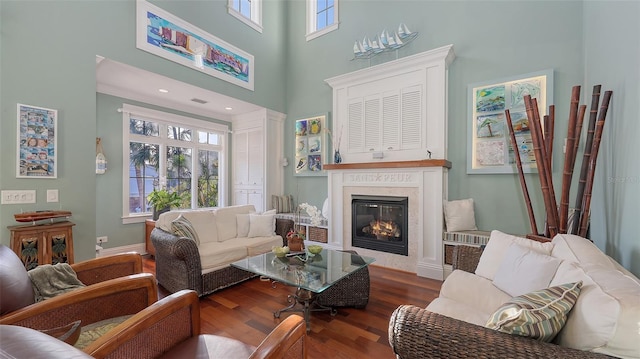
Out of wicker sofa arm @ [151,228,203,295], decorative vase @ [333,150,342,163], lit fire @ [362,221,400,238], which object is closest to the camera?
wicker sofa arm @ [151,228,203,295]

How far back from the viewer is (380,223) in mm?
3906

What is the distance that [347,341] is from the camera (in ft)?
6.38

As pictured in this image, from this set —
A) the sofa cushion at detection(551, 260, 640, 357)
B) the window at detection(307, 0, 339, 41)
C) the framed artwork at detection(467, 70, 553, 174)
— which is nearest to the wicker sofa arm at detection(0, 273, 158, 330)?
the sofa cushion at detection(551, 260, 640, 357)

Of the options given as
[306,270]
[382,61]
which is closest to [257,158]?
[382,61]

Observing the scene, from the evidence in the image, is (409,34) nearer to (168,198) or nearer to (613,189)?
(613,189)

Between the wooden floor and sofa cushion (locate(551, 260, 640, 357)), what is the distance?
116cm

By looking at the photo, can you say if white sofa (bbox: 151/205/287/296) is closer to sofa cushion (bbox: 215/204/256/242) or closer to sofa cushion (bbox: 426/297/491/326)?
sofa cushion (bbox: 215/204/256/242)

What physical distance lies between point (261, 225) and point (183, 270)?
1244 mm

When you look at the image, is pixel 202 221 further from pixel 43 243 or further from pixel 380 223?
pixel 380 223

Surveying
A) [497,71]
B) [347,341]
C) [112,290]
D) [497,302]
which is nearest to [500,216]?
[497,71]

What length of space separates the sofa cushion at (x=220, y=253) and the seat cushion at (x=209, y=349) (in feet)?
4.94

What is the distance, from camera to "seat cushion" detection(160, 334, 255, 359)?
1177 mm

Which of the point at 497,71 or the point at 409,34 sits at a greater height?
the point at 409,34

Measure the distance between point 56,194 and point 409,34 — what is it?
15.8 feet
